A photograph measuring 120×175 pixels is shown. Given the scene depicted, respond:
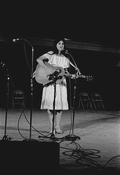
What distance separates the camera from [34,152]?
189cm

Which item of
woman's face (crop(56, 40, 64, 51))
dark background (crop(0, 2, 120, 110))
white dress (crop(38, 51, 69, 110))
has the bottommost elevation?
white dress (crop(38, 51, 69, 110))

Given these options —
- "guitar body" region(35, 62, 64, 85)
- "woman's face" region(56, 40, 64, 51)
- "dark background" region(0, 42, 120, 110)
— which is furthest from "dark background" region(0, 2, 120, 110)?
"woman's face" region(56, 40, 64, 51)

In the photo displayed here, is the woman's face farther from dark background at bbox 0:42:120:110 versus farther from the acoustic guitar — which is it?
dark background at bbox 0:42:120:110

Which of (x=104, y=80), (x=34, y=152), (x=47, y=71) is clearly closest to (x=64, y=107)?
(x=47, y=71)

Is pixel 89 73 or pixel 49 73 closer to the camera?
pixel 49 73

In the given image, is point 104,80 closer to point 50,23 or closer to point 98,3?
point 50,23

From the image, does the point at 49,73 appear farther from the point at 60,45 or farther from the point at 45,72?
the point at 60,45

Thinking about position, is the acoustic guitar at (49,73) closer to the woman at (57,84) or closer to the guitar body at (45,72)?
the guitar body at (45,72)

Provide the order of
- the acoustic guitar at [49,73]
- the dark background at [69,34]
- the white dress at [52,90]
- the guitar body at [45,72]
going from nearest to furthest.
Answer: the acoustic guitar at [49,73], the guitar body at [45,72], the white dress at [52,90], the dark background at [69,34]

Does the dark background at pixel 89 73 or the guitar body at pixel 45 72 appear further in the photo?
the dark background at pixel 89 73

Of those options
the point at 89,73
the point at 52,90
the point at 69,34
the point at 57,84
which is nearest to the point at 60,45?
the point at 57,84

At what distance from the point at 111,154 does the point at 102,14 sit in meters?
5.74

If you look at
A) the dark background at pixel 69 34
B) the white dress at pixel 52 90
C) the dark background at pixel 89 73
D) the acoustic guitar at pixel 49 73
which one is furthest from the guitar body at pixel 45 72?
the dark background at pixel 89 73

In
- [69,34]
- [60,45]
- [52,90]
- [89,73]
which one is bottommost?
[52,90]
